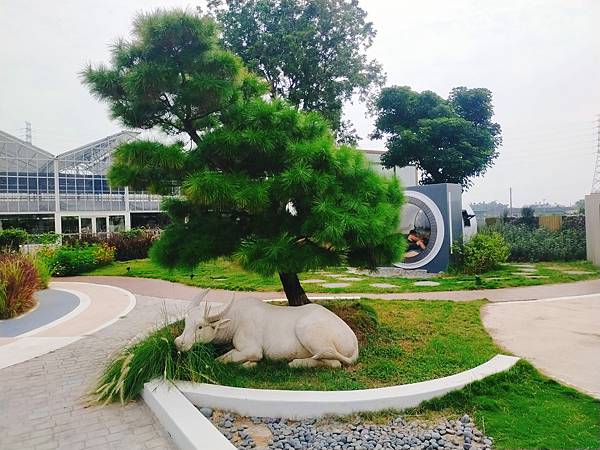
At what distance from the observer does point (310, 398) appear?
123 inches

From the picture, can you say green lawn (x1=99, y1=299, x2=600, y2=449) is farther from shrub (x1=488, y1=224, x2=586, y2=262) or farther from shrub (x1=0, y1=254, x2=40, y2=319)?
shrub (x1=488, y1=224, x2=586, y2=262)

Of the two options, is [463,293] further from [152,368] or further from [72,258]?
[72,258]

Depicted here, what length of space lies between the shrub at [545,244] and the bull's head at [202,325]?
425 inches

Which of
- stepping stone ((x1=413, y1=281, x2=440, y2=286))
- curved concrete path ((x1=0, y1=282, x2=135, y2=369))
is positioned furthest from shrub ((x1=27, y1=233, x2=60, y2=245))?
stepping stone ((x1=413, y1=281, x2=440, y2=286))

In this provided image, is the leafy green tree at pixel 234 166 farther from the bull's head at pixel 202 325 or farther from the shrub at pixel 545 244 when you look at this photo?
the shrub at pixel 545 244

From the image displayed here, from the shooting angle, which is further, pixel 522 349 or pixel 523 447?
pixel 522 349

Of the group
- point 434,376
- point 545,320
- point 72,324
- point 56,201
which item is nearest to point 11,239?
point 56,201

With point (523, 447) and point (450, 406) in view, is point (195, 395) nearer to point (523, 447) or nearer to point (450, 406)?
point (450, 406)

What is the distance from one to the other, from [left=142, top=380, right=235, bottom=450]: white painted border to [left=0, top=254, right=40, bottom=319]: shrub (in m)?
4.61

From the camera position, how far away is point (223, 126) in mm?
4270

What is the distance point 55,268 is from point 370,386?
1106 cm

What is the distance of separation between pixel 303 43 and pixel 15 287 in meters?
12.0

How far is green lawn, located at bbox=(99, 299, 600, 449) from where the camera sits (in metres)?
2.81

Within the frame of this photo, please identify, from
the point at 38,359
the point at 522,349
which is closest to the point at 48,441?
the point at 38,359
